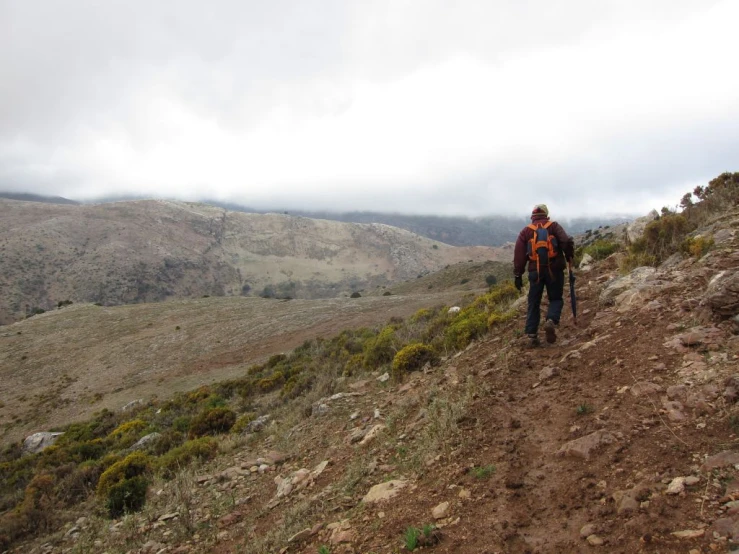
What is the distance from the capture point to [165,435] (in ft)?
41.0

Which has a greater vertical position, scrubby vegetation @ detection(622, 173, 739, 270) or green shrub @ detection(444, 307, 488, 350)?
scrubby vegetation @ detection(622, 173, 739, 270)

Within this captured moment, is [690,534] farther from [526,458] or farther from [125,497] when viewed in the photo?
[125,497]

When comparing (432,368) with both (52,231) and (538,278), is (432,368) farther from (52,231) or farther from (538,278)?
(52,231)

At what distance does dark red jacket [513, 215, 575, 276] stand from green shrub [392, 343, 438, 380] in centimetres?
295

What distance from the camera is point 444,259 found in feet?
478

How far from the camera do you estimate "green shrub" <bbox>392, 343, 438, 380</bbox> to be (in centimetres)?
920

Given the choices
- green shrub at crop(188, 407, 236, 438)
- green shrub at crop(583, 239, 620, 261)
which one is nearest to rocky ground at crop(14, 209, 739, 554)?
green shrub at crop(188, 407, 236, 438)

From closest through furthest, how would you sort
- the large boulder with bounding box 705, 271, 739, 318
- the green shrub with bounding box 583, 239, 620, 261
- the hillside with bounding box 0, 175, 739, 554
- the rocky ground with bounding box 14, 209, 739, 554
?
the rocky ground with bounding box 14, 209, 739, 554 → the hillside with bounding box 0, 175, 739, 554 → the large boulder with bounding box 705, 271, 739, 318 → the green shrub with bounding box 583, 239, 620, 261

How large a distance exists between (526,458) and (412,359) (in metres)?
5.19

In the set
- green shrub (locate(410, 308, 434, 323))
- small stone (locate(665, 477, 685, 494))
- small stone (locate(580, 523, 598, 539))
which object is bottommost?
green shrub (locate(410, 308, 434, 323))

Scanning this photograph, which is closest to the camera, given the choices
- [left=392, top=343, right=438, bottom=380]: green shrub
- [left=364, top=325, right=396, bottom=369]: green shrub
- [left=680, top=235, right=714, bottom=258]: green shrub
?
[left=680, top=235, right=714, bottom=258]: green shrub

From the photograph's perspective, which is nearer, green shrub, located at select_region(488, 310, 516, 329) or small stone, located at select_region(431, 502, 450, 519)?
small stone, located at select_region(431, 502, 450, 519)

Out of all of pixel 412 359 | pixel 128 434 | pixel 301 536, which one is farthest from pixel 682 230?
pixel 128 434

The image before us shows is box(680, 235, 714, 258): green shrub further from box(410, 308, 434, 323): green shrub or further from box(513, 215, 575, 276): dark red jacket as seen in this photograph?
box(410, 308, 434, 323): green shrub
